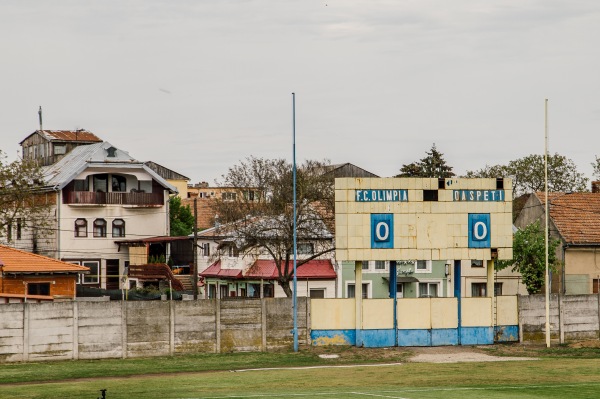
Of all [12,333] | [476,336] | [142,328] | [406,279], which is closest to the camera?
[12,333]

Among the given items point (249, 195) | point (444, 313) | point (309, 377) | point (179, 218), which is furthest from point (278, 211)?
point (179, 218)

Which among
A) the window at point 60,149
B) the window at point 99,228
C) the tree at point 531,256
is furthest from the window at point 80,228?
the tree at point 531,256

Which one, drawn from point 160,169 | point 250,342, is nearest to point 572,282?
point 250,342

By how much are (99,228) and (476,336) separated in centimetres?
4640

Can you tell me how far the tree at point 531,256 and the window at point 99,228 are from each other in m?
34.4

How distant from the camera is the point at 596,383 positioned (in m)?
32.5

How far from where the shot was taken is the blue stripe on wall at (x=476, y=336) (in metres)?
46.3

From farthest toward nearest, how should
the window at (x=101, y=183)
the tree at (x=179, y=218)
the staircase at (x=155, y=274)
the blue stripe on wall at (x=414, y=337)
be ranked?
the tree at (x=179, y=218)
the window at (x=101, y=183)
the staircase at (x=155, y=274)
the blue stripe on wall at (x=414, y=337)

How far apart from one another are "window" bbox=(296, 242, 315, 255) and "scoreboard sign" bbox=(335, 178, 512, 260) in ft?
74.1

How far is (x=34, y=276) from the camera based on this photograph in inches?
2215

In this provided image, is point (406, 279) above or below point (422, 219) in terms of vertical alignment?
below

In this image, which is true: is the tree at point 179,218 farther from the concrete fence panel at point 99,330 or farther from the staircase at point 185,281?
the concrete fence panel at point 99,330

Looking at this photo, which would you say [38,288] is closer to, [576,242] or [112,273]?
[112,273]

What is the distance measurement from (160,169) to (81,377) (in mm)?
109613
